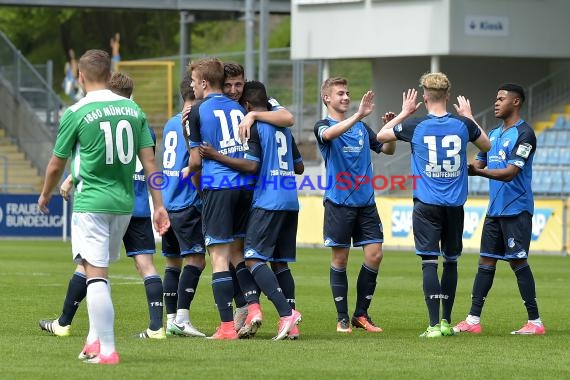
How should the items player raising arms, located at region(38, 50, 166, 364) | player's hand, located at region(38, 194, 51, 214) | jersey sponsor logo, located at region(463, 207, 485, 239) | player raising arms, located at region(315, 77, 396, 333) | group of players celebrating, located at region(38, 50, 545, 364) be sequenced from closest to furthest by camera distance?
player raising arms, located at region(38, 50, 166, 364), player's hand, located at region(38, 194, 51, 214), group of players celebrating, located at region(38, 50, 545, 364), player raising arms, located at region(315, 77, 396, 333), jersey sponsor logo, located at region(463, 207, 485, 239)

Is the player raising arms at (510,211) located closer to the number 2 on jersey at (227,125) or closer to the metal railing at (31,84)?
the number 2 on jersey at (227,125)

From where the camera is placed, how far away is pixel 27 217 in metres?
31.7

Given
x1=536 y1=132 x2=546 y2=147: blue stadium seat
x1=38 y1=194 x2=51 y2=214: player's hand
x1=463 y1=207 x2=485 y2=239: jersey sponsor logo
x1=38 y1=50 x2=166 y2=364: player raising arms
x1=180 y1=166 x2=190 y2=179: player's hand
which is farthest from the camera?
x1=536 y1=132 x2=546 y2=147: blue stadium seat

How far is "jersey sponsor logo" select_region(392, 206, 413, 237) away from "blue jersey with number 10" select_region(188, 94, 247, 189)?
57.1 ft

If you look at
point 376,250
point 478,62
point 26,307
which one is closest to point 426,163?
point 376,250

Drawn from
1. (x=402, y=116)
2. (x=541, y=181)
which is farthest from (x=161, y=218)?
(x=541, y=181)

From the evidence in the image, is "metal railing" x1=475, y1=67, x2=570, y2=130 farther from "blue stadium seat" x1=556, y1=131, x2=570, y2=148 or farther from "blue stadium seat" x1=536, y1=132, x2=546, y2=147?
"blue stadium seat" x1=556, y1=131, x2=570, y2=148

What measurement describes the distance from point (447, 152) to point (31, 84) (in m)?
28.6

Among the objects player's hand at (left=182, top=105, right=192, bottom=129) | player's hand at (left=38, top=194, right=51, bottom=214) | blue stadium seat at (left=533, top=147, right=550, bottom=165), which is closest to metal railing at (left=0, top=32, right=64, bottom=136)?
blue stadium seat at (left=533, top=147, right=550, bottom=165)

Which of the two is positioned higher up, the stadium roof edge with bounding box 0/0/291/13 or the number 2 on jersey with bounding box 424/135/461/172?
the stadium roof edge with bounding box 0/0/291/13

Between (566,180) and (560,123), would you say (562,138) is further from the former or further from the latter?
(566,180)

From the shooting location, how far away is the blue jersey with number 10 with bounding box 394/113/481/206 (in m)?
12.0

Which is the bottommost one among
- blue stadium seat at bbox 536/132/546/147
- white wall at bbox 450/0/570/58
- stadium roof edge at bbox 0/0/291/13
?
blue stadium seat at bbox 536/132/546/147

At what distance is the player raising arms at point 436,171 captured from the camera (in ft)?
39.2
